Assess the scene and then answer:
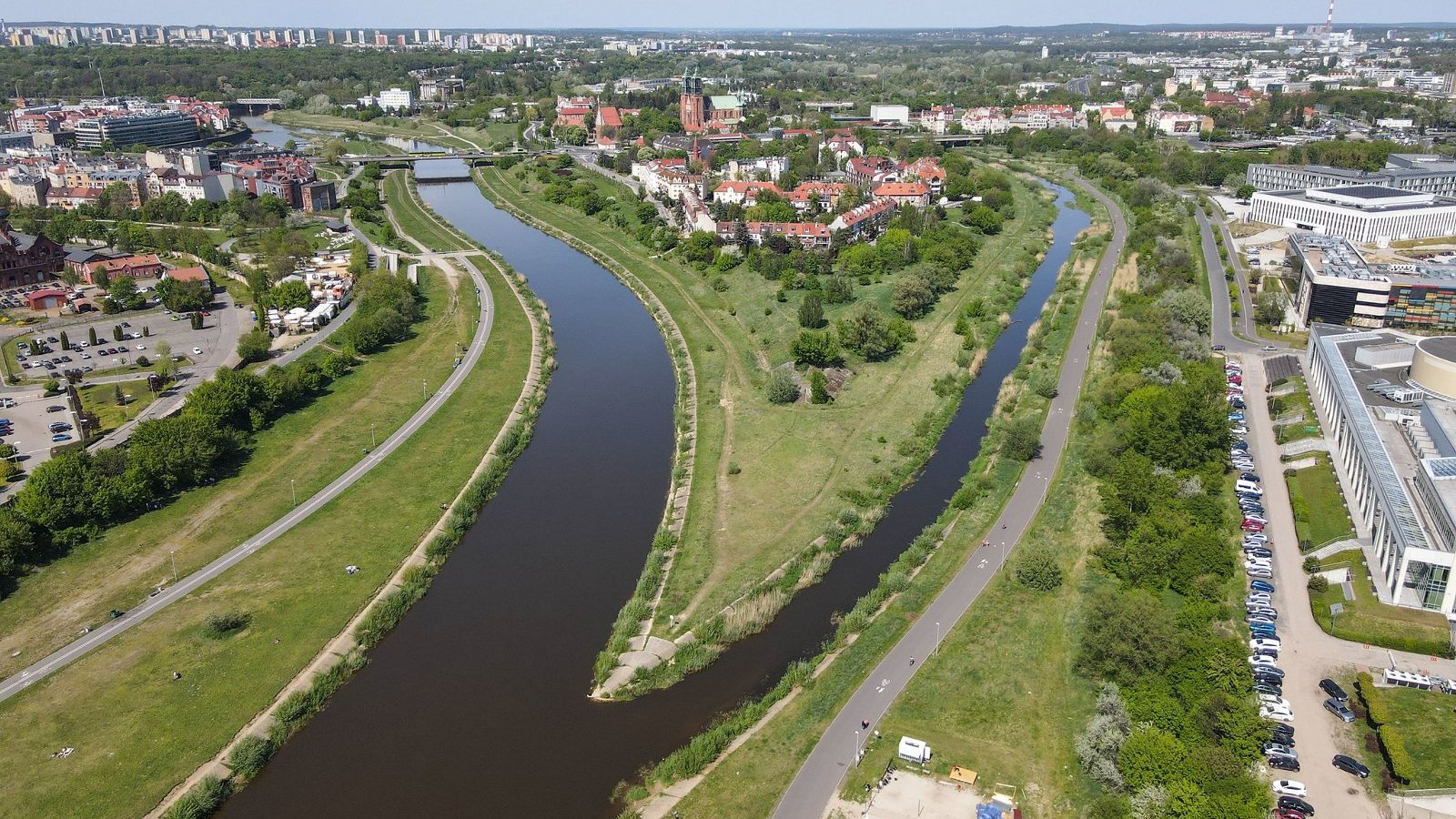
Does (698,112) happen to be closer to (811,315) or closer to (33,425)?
(811,315)

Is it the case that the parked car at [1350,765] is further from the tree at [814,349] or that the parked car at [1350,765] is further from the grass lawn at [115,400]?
the grass lawn at [115,400]

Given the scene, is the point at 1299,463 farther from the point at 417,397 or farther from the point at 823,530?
the point at 417,397

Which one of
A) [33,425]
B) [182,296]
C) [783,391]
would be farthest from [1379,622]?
[182,296]

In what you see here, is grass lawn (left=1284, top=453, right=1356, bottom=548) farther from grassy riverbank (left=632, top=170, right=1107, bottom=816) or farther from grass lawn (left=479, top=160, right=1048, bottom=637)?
grass lawn (left=479, top=160, right=1048, bottom=637)

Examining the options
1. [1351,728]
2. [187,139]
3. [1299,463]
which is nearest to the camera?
[1351,728]

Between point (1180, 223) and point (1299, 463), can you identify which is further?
point (1180, 223)

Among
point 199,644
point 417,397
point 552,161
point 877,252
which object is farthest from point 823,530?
point 552,161

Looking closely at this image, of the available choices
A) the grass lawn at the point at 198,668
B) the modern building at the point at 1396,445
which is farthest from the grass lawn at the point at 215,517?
the modern building at the point at 1396,445

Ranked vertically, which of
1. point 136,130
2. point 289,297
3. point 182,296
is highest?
point 136,130
